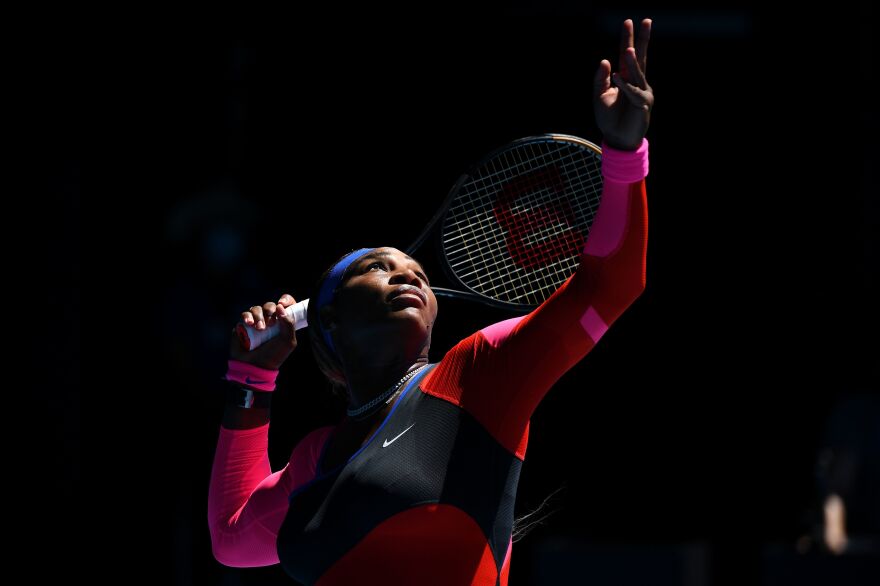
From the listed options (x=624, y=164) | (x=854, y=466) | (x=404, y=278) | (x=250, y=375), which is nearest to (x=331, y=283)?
(x=404, y=278)

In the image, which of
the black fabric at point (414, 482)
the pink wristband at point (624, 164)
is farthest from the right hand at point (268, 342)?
the pink wristband at point (624, 164)

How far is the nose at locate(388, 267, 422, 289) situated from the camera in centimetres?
257

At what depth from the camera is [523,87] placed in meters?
5.04

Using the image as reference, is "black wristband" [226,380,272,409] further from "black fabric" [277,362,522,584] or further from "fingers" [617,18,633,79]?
"fingers" [617,18,633,79]

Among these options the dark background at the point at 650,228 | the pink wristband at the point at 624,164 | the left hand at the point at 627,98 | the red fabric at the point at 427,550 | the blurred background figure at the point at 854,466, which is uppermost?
the left hand at the point at 627,98

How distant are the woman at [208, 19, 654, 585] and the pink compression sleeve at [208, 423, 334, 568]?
0.28 feet

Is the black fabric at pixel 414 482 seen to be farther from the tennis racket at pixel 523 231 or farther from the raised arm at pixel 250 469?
the tennis racket at pixel 523 231

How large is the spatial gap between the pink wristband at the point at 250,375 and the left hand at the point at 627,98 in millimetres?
925

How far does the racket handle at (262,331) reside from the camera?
2725 millimetres

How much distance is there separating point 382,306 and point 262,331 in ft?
1.14

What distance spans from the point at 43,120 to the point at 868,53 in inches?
133

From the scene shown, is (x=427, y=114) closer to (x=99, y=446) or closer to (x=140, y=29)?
(x=140, y=29)

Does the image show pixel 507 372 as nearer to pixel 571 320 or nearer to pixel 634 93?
pixel 571 320

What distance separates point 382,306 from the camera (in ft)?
8.24
